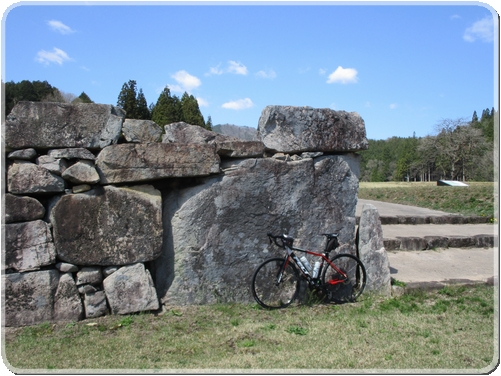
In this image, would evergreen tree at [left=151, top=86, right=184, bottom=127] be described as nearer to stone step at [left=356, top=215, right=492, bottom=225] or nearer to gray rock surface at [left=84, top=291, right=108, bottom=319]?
stone step at [left=356, top=215, right=492, bottom=225]

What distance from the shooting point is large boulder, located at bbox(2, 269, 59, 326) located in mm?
5336

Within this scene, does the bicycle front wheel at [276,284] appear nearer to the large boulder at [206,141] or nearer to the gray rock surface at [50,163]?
the large boulder at [206,141]

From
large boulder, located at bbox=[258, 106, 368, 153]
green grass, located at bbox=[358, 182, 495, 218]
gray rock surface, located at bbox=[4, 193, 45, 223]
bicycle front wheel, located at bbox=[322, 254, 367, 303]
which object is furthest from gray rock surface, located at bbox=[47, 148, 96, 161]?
green grass, located at bbox=[358, 182, 495, 218]

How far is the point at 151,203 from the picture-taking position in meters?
5.88

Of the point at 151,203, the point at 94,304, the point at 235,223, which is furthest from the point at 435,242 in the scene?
the point at 94,304

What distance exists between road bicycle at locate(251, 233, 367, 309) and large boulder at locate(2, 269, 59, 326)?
2.48m

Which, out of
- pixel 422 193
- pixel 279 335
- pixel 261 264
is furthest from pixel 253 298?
pixel 422 193

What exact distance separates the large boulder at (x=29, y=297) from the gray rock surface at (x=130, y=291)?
64cm

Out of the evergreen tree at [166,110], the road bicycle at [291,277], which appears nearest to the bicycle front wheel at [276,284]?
the road bicycle at [291,277]

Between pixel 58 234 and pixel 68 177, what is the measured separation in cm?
68

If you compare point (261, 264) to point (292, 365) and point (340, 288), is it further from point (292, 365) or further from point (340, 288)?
point (292, 365)

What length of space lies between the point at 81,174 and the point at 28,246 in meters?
1.02

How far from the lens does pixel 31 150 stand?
5.46 m

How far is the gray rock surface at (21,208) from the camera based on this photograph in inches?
211
